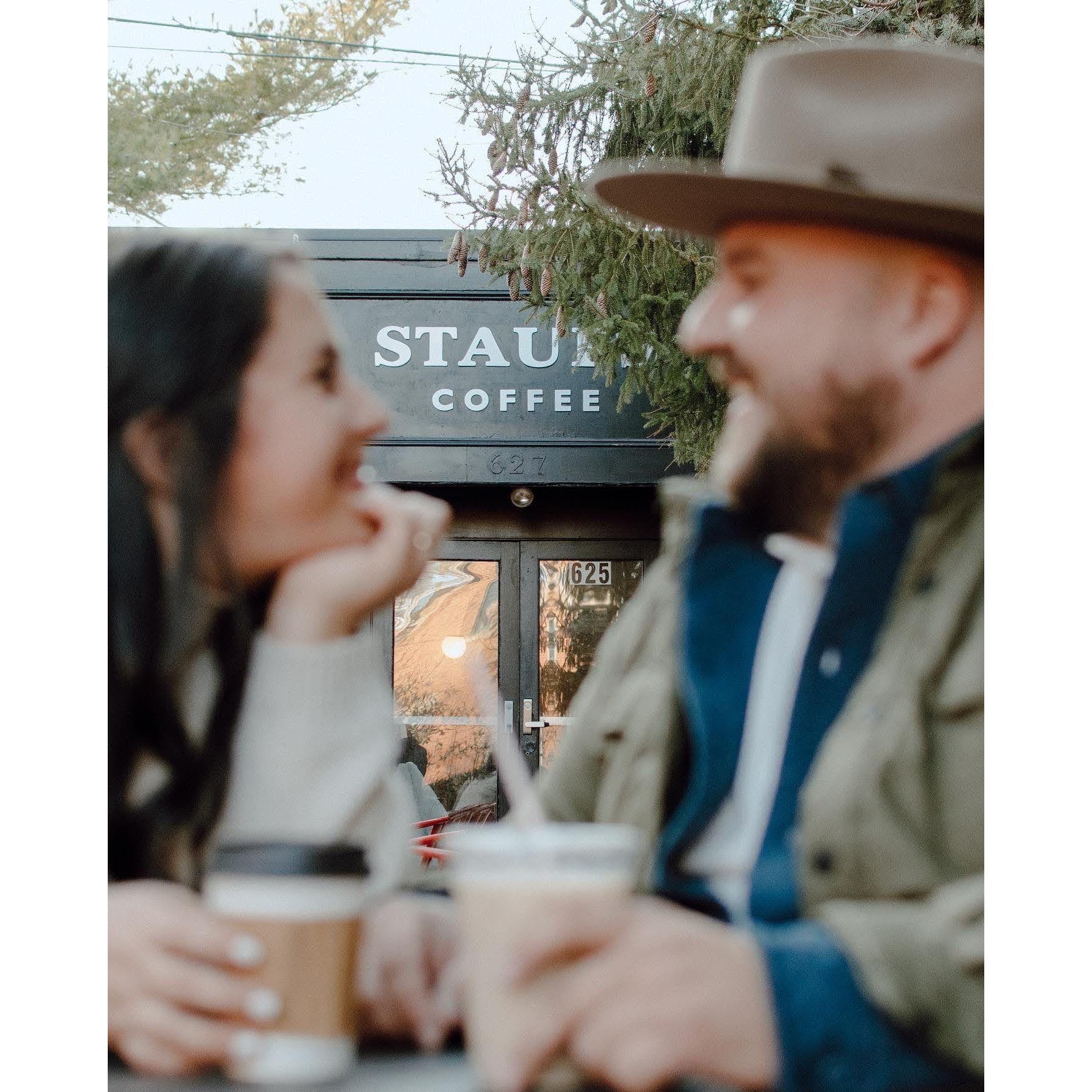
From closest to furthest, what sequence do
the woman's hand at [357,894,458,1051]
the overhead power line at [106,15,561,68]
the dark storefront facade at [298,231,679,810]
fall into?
the woman's hand at [357,894,458,1051], the overhead power line at [106,15,561,68], the dark storefront facade at [298,231,679,810]

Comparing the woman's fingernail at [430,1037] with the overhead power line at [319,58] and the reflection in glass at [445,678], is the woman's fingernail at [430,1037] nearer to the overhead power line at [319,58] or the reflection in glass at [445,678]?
the reflection in glass at [445,678]

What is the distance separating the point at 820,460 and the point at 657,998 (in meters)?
0.47

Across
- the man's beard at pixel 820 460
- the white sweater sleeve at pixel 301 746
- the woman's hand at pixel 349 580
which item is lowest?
the white sweater sleeve at pixel 301 746

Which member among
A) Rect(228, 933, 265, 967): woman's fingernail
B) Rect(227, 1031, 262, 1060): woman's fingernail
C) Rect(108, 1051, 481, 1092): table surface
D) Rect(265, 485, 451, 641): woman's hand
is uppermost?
Rect(265, 485, 451, 641): woman's hand

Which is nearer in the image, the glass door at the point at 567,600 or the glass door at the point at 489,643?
the glass door at the point at 489,643

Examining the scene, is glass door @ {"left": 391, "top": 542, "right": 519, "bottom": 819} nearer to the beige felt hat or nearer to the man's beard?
the man's beard

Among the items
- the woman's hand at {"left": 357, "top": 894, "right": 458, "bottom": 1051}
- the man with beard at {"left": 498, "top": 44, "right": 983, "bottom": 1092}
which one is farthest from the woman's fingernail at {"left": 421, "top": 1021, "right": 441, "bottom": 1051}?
the man with beard at {"left": 498, "top": 44, "right": 983, "bottom": 1092}

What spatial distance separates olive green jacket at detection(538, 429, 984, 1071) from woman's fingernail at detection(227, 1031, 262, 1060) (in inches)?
14.1

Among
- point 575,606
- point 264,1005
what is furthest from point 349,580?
point 575,606

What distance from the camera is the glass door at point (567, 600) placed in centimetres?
244

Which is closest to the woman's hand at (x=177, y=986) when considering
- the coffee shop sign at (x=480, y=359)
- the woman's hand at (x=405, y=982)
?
the woman's hand at (x=405, y=982)

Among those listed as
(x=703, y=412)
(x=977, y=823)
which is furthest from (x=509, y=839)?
(x=703, y=412)

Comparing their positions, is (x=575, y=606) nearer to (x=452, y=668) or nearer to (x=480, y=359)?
(x=480, y=359)

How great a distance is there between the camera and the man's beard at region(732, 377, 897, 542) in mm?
986
